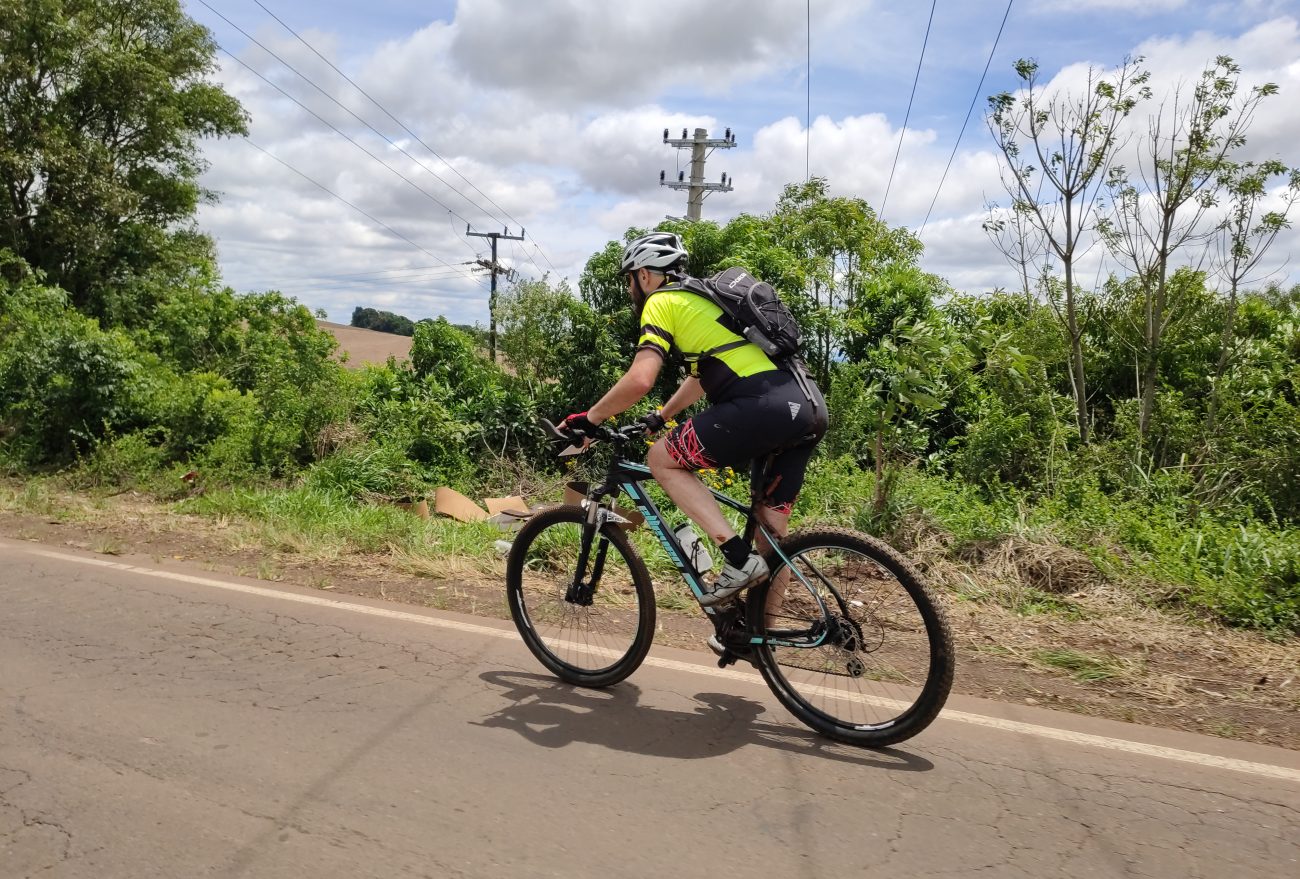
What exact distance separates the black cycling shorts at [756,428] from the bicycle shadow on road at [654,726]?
40.8 inches

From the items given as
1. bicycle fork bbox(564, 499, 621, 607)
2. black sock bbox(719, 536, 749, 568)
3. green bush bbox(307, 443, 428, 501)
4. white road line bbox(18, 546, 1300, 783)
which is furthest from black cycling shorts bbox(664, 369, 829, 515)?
green bush bbox(307, 443, 428, 501)

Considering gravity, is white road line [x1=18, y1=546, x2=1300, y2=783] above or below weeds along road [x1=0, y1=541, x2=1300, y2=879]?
above

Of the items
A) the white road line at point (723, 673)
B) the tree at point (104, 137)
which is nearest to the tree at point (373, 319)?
the tree at point (104, 137)

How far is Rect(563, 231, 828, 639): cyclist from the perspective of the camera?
3738 mm

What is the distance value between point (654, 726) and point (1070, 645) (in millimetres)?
2407

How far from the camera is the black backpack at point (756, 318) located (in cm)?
371

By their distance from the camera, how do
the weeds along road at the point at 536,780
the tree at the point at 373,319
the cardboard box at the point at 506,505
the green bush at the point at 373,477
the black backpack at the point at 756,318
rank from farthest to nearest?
1. the tree at the point at 373,319
2. the green bush at the point at 373,477
3. the cardboard box at the point at 506,505
4. the black backpack at the point at 756,318
5. the weeds along road at the point at 536,780

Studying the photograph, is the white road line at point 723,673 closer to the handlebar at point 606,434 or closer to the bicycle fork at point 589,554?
the bicycle fork at point 589,554

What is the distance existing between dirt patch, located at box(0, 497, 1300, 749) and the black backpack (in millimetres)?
1826

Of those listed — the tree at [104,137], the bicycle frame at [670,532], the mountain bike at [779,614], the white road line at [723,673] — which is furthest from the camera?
the tree at [104,137]

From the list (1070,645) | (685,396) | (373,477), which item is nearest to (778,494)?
(685,396)

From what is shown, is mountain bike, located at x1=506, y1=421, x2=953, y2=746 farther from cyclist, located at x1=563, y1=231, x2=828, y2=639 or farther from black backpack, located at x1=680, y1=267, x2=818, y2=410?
black backpack, located at x1=680, y1=267, x2=818, y2=410

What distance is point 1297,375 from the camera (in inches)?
313

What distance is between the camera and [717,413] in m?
3.77
